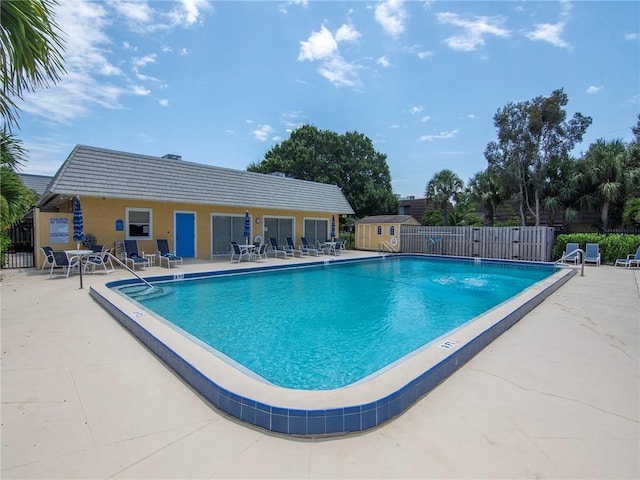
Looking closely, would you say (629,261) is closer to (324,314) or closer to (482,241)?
(482,241)

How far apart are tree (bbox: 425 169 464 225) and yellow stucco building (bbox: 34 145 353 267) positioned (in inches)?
393

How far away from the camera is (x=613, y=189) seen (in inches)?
667

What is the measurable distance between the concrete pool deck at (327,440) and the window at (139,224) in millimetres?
9073

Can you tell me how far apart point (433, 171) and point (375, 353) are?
22834 mm

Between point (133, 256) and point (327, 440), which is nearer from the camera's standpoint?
point (327, 440)

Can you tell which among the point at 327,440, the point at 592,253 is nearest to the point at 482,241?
the point at 592,253

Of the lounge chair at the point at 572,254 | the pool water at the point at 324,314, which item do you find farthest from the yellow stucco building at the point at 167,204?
the lounge chair at the point at 572,254

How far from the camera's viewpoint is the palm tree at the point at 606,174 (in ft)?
56.0

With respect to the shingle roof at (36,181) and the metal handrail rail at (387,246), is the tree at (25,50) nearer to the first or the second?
the metal handrail rail at (387,246)

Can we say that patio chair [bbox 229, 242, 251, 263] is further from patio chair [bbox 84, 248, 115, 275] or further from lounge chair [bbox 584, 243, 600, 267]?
lounge chair [bbox 584, 243, 600, 267]

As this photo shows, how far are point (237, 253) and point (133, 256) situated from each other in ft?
14.5

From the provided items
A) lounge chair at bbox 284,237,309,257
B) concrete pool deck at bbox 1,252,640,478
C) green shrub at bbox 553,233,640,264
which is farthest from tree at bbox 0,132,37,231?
green shrub at bbox 553,233,640,264

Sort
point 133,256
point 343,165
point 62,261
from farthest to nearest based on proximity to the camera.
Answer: point 343,165 → point 133,256 → point 62,261

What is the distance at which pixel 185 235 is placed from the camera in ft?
48.3
